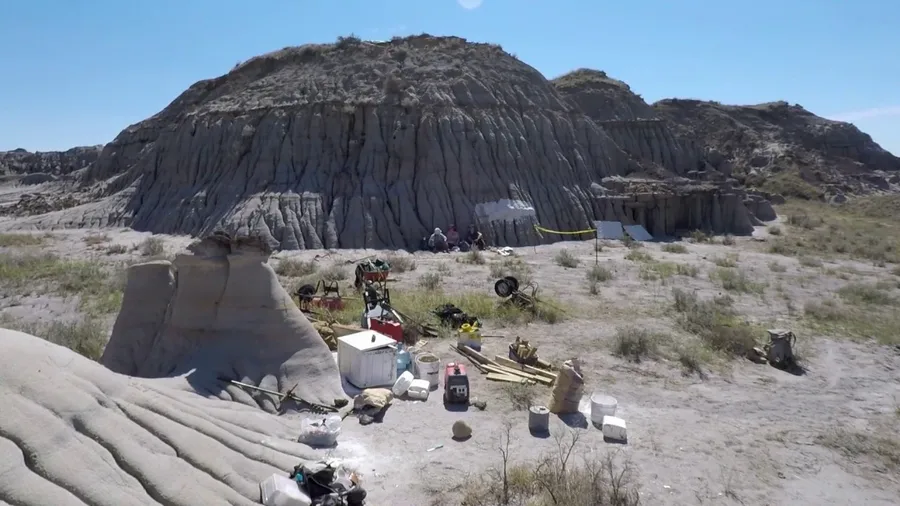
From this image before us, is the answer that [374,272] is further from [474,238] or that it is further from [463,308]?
[474,238]

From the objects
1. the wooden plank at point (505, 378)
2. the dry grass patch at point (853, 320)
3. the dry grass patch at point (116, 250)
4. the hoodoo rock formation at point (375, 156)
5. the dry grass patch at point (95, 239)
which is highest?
the hoodoo rock formation at point (375, 156)

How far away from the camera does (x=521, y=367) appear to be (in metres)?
10.1

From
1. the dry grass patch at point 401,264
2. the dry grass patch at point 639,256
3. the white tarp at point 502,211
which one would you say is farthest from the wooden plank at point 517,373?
the white tarp at point 502,211

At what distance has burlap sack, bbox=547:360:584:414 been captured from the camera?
8.24 m

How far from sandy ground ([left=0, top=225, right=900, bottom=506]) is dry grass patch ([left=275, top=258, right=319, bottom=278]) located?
239 inches

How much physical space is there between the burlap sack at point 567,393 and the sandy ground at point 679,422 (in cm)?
33

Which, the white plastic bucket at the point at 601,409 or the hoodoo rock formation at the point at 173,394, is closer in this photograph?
the hoodoo rock formation at the point at 173,394

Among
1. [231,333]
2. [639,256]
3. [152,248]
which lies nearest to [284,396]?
[231,333]

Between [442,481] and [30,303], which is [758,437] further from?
[30,303]

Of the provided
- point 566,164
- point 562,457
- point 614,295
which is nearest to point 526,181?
point 566,164

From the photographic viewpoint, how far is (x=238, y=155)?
2850cm

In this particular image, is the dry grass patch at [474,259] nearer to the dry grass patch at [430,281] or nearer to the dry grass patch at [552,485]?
the dry grass patch at [430,281]

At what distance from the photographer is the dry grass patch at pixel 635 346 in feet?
36.2

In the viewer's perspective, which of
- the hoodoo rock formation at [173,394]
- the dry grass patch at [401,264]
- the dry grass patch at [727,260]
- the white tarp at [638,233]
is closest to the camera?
the hoodoo rock formation at [173,394]
